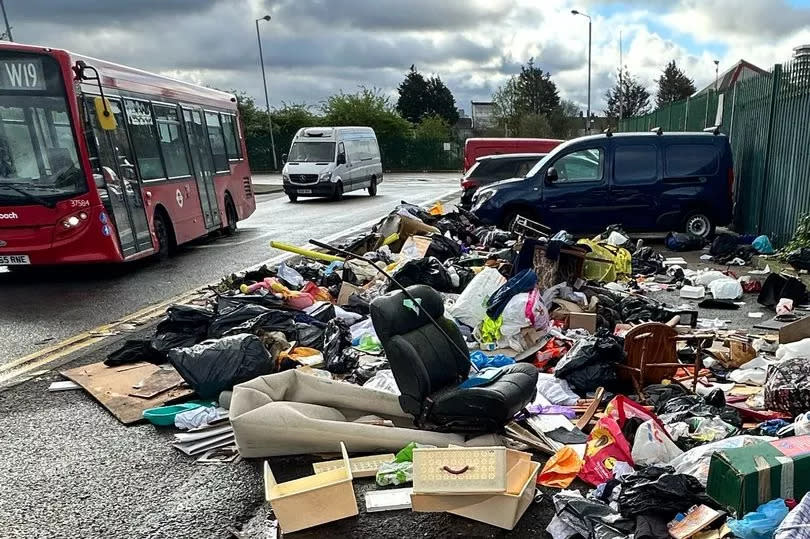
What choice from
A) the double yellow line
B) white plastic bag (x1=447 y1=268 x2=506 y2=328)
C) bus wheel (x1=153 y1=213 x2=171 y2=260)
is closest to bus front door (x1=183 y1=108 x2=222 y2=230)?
bus wheel (x1=153 y1=213 x2=171 y2=260)

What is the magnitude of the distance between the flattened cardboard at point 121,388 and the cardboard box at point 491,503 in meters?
2.39

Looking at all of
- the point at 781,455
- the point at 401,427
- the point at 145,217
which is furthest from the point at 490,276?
the point at 145,217

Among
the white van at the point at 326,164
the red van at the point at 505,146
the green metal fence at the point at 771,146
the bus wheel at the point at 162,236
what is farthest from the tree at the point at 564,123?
the bus wheel at the point at 162,236

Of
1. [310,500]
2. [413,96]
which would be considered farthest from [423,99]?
[310,500]

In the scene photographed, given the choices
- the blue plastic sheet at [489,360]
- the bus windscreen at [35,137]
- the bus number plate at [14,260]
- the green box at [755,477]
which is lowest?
the blue plastic sheet at [489,360]

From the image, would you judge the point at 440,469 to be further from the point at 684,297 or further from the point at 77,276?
the point at 77,276

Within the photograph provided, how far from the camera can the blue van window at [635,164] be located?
35.9 ft

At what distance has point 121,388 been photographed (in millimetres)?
4887

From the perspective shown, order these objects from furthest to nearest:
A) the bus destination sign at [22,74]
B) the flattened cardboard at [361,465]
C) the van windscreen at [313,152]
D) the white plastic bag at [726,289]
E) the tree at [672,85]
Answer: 1. the tree at [672,85]
2. the van windscreen at [313,152]
3. the bus destination sign at [22,74]
4. the white plastic bag at [726,289]
5. the flattened cardboard at [361,465]

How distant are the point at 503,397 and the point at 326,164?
19599mm

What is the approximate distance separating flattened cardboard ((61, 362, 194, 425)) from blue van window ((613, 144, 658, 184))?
28.1ft

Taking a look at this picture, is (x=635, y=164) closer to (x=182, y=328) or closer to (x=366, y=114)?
(x=182, y=328)

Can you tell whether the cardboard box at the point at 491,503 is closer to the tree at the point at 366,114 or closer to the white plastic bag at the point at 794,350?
the white plastic bag at the point at 794,350

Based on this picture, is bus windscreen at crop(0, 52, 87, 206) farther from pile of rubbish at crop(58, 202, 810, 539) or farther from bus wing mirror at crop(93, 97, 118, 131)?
pile of rubbish at crop(58, 202, 810, 539)
